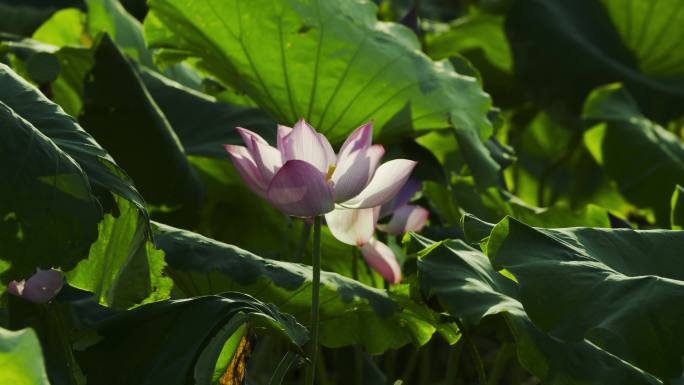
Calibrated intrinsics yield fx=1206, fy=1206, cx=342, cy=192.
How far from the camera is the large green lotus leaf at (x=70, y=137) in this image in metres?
1.04

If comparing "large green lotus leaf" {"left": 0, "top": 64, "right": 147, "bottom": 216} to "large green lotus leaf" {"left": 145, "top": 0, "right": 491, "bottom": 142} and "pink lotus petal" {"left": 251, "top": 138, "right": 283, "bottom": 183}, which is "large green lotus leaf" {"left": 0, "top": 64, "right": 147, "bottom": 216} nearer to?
"pink lotus petal" {"left": 251, "top": 138, "right": 283, "bottom": 183}

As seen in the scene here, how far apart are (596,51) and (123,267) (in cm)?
175

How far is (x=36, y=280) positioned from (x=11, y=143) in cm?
15

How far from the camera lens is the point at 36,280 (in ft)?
3.46

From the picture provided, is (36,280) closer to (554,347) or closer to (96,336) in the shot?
(96,336)

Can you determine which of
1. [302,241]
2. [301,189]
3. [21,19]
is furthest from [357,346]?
[21,19]

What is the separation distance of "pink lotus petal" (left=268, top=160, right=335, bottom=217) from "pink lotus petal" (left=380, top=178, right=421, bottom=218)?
1.36ft

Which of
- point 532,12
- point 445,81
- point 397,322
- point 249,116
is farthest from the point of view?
point 532,12

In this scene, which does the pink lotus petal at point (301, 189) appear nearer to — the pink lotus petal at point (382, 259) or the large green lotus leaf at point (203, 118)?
the pink lotus petal at point (382, 259)

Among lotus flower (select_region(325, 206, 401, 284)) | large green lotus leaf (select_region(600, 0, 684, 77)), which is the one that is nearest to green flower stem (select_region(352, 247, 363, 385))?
lotus flower (select_region(325, 206, 401, 284))

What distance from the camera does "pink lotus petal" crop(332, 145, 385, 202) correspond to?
1.09 meters

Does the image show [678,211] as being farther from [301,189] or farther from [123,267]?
[123,267]

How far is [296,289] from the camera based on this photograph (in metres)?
1.25

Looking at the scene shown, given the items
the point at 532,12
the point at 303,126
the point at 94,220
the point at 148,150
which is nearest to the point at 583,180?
the point at 532,12
